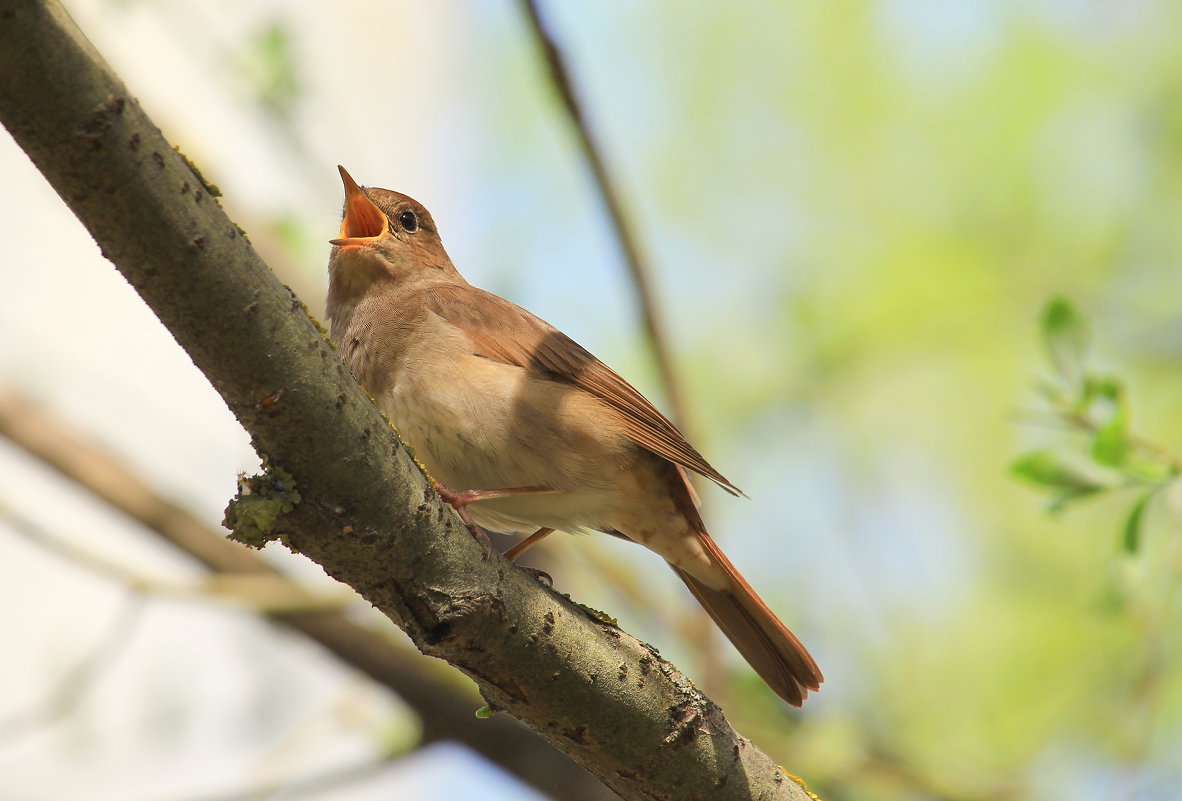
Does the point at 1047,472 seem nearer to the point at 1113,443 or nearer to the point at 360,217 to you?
the point at 1113,443

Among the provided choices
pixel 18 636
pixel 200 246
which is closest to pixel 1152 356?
pixel 200 246

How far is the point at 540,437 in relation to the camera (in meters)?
4.40

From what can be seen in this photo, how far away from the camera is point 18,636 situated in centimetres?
967

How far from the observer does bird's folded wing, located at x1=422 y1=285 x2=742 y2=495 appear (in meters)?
4.58

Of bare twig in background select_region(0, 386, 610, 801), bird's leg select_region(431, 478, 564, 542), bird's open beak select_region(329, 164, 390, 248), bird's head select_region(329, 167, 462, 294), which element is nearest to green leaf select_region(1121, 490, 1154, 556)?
bird's leg select_region(431, 478, 564, 542)

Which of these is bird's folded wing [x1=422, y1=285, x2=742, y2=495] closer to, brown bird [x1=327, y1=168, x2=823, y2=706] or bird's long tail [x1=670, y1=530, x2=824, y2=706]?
brown bird [x1=327, y1=168, x2=823, y2=706]

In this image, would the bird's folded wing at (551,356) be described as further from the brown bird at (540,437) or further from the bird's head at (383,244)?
the bird's head at (383,244)

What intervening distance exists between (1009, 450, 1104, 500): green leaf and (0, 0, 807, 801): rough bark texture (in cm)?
148

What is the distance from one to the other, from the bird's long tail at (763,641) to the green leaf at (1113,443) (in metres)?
1.33

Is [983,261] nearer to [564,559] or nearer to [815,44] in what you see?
[815,44]

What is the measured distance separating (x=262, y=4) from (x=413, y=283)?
5.24 meters

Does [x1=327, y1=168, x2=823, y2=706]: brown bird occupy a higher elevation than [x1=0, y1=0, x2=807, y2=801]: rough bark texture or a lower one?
higher

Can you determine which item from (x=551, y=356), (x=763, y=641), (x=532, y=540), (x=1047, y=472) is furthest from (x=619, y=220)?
(x=1047, y=472)

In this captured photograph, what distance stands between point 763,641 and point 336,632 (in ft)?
6.70
